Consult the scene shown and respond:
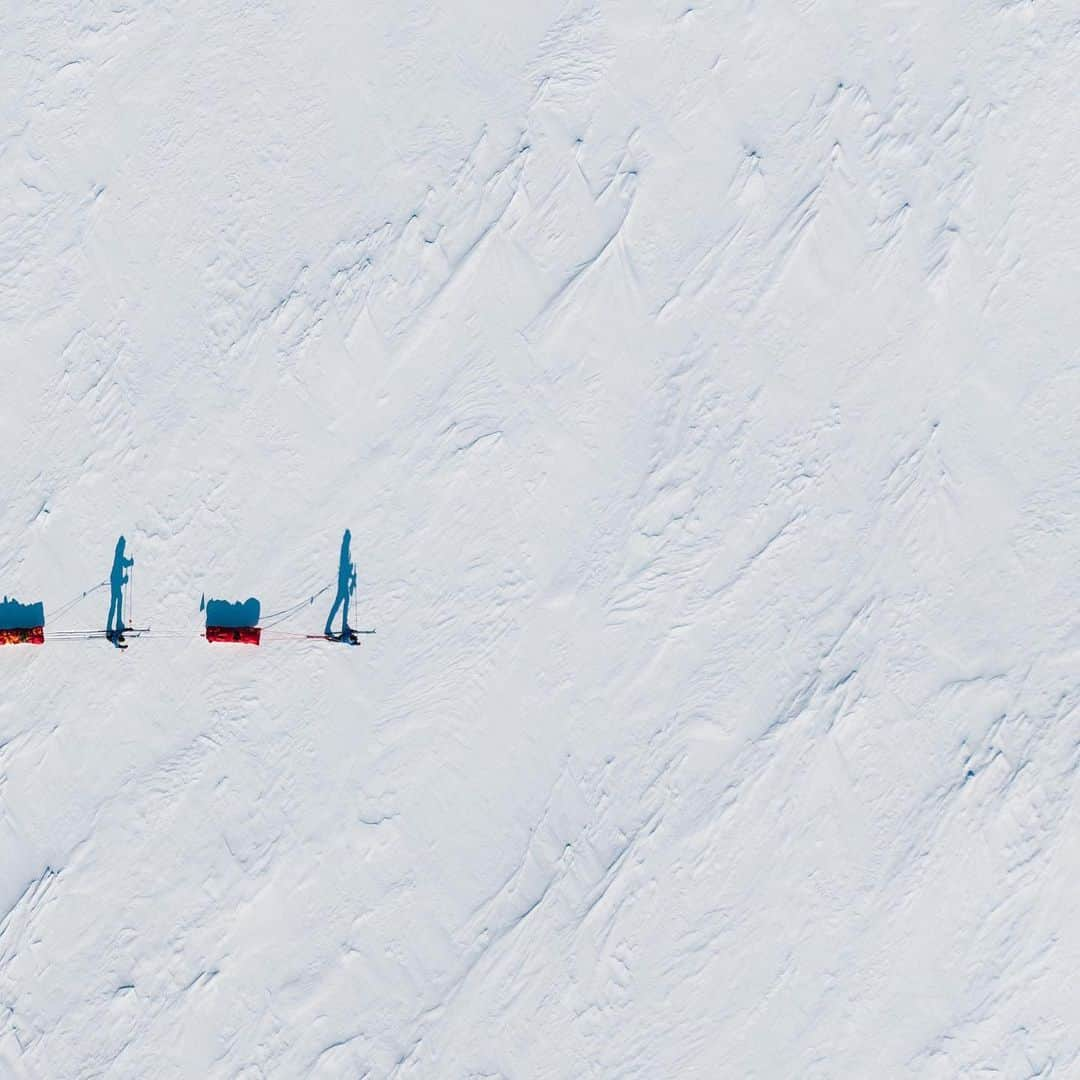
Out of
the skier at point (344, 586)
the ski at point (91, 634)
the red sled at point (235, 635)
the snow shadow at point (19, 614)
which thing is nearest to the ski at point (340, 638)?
the skier at point (344, 586)

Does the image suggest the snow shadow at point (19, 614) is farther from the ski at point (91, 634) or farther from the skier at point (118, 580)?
the skier at point (118, 580)

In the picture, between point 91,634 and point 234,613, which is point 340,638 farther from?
point 91,634

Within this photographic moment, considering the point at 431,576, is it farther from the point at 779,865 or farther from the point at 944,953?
the point at 944,953

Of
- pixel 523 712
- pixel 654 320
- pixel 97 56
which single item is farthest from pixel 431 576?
pixel 97 56

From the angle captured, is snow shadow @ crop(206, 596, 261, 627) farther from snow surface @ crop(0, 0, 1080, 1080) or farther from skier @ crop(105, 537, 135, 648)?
skier @ crop(105, 537, 135, 648)

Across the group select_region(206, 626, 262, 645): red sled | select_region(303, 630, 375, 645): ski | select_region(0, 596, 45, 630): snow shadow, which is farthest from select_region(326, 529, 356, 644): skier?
select_region(0, 596, 45, 630): snow shadow

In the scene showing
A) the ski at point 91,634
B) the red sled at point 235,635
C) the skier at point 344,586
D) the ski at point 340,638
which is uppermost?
the skier at point 344,586
